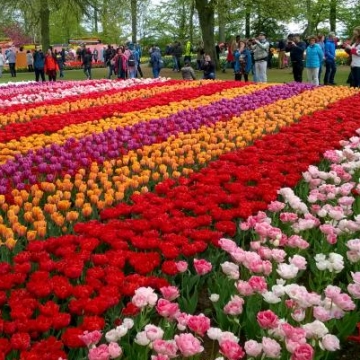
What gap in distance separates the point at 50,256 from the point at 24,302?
30.9 inches

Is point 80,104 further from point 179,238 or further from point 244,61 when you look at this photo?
point 244,61

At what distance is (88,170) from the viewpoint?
565 cm

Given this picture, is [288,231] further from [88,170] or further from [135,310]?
[88,170]

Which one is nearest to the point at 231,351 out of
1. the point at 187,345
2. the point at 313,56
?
the point at 187,345

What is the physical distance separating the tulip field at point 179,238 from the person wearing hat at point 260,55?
297 inches

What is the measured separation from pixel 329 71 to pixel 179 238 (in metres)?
15.4

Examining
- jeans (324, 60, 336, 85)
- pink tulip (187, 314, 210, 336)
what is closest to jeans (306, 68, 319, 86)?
jeans (324, 60, 336, 85)

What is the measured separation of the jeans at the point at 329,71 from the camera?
17.2 m

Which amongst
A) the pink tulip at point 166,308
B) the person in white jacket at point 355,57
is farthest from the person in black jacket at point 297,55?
the pink tulip at point 166,308

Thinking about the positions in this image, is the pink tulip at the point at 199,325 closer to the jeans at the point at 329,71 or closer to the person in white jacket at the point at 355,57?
the person in white jacket at the point at 355,57

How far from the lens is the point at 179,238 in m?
3.31

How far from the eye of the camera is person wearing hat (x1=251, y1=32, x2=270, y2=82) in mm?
15812

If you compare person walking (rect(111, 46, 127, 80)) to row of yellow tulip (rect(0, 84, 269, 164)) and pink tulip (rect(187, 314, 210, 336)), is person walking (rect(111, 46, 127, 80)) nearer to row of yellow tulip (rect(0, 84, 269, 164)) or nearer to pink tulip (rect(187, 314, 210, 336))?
row of yellow tulip (rect(0, 84, 269, 164))

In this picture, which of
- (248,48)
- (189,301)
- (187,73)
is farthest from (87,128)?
(248,48)
